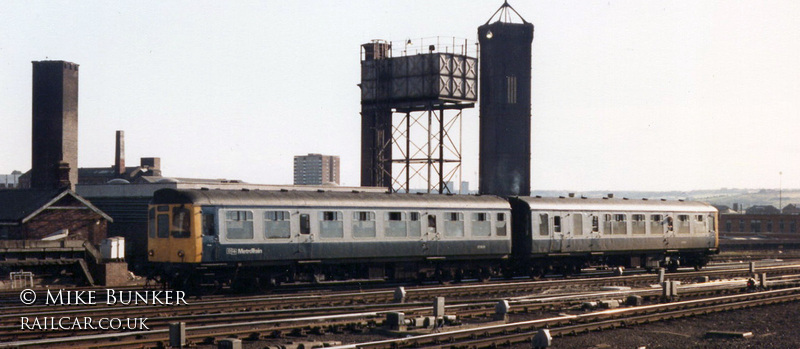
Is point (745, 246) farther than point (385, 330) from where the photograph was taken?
Yes

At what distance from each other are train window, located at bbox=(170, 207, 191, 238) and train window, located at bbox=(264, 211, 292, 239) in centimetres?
241

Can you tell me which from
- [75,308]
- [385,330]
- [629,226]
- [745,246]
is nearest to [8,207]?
[75,308]

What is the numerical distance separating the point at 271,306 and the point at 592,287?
12605 mm

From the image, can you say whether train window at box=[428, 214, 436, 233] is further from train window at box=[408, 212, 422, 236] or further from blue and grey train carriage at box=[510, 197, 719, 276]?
blue and grey train carriage at box=[510, 197, 719, 276]

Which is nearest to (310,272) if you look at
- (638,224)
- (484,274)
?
(484,274)

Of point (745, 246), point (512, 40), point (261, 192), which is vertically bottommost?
point (745, 246)

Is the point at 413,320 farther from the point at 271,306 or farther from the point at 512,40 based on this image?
the point at 512,40

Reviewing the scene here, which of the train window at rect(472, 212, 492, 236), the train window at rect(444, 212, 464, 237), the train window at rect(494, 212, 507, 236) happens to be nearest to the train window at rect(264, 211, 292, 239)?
the train window at rect(444, 212, 464, 237)

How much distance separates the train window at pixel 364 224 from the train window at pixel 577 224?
31.6 feet

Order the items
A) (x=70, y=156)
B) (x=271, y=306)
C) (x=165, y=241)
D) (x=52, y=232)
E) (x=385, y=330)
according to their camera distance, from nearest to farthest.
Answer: (x=385, y=330), (x=271, y=306), (x=165, y=241), (x=52, y=232), (x=70, y=156)

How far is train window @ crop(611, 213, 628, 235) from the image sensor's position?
121 ft

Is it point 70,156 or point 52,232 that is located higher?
point 70,156

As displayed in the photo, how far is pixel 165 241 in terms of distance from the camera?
26703 mm

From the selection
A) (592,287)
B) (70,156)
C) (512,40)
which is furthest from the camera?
(512,40)
